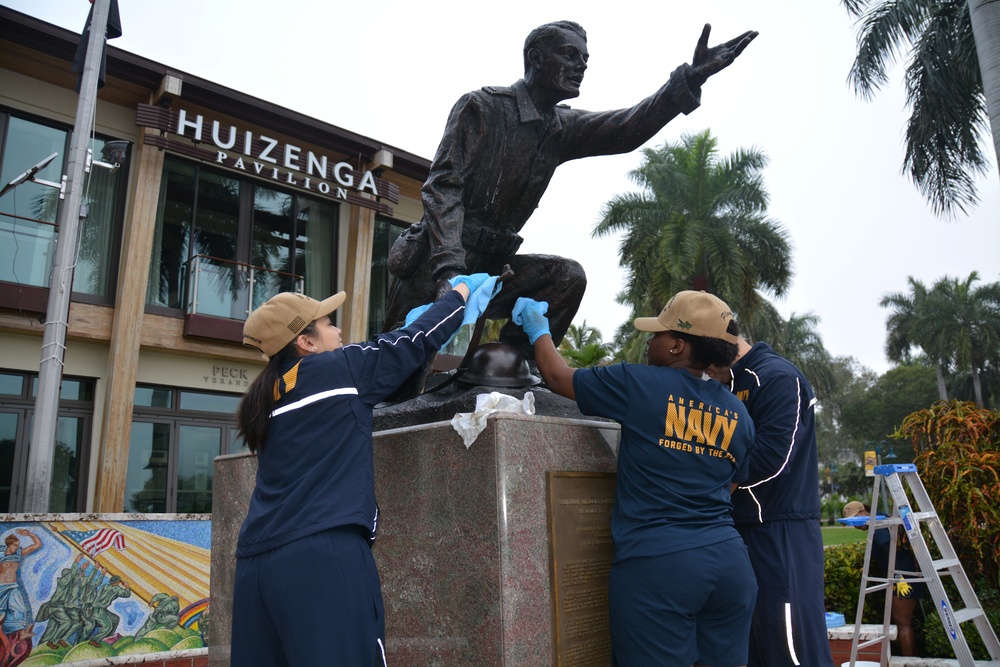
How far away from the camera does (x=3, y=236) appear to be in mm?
12438

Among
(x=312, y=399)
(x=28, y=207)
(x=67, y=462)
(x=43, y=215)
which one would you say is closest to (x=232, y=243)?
(x=43, y=215)

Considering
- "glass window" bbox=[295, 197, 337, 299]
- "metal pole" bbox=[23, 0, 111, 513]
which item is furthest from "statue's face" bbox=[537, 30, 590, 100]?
"glass window" bbox=[295, 197, 337, 299]

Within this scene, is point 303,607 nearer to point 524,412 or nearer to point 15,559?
point 524,412

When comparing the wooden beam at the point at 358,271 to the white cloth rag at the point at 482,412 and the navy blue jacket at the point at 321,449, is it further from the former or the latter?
the navy blue jacket at the point at 321,449

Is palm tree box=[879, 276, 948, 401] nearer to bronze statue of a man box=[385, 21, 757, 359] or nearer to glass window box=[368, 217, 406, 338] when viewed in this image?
glass window box=[368, 217, 406, 338]

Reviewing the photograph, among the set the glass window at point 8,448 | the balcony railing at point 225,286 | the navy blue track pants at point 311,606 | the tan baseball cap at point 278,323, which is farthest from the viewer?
the balcony railing at point 225,286

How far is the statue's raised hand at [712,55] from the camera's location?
11.2 feet

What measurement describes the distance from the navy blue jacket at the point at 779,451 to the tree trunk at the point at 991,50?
8.65m

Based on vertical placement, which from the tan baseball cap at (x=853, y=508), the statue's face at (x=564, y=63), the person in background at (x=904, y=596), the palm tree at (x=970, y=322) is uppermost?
the palm tree at (x=970, y=322)

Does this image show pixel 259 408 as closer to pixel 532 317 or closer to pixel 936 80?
pixel 532 317

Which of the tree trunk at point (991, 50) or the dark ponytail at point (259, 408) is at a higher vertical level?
the tree trunk at point (991, 50)

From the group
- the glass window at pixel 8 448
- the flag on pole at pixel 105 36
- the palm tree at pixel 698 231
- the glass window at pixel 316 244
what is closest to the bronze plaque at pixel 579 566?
the flag on pole at pixel 105 36

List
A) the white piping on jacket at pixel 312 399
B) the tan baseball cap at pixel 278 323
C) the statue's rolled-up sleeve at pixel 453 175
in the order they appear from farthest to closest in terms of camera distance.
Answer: the statue's rolled-up sleeve at pixel 453 175
the tan baseball cap at pixel 278 323
the white piping on jacket at pixel 312 399

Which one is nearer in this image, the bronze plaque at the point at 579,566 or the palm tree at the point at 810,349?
the bronze plaque at the point at 579,566
